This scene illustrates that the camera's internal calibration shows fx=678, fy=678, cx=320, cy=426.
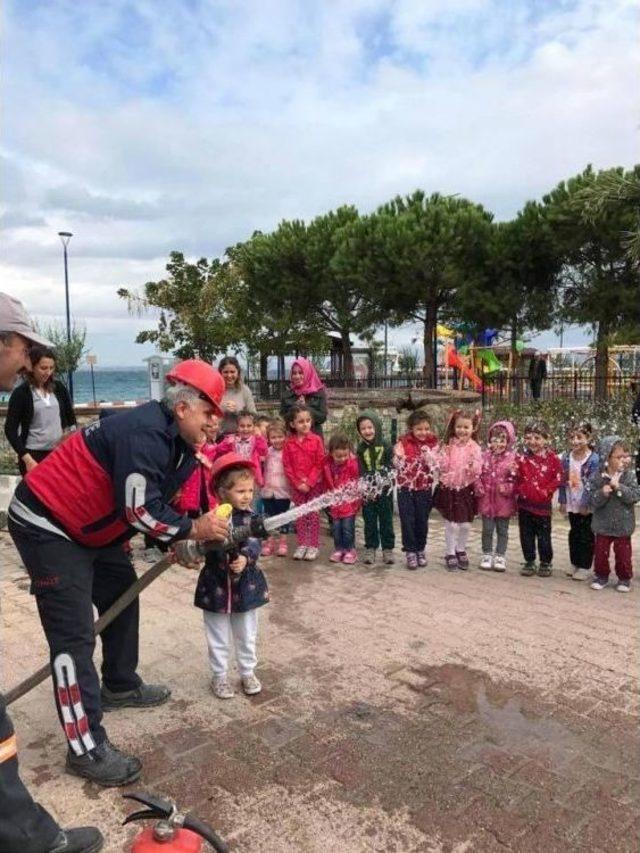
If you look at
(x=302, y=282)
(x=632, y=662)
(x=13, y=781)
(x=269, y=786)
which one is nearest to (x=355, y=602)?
(x=632, y=662)

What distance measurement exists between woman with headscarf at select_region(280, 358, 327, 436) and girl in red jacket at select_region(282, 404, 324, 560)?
1.04ft

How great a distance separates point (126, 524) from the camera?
2.89 meters

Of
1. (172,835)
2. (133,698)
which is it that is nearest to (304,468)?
(133,698)

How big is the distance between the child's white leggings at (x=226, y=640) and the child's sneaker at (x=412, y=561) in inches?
100

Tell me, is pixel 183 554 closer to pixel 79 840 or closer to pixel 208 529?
pixel 208 529

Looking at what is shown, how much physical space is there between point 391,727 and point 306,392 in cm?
387

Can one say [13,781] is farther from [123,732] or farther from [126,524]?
[123,732]

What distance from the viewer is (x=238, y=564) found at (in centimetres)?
347

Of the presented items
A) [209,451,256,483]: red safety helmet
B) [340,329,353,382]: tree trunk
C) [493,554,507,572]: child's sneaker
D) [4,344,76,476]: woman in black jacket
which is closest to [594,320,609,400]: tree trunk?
[340,329,353,382]: tree trunk

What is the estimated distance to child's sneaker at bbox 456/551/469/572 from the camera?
5.88 metres

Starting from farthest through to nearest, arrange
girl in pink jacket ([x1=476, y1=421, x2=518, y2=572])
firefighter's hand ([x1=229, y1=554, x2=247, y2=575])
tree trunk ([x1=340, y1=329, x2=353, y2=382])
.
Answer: tree trunk ([x1=340, y1=329, x2=353, y2=382]) < girl in pink jacket ([x1=476, y1=421, x2=518, y2=572]) < firefighter's hand ([x1=229, y1=554, x2=247, y2=575])

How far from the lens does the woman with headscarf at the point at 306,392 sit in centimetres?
659

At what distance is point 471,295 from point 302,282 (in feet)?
20.3

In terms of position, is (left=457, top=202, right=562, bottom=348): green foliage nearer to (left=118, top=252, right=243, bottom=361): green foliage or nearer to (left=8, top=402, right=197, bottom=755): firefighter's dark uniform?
(left=118, top=252, right=243, bottom=361): green foliage
